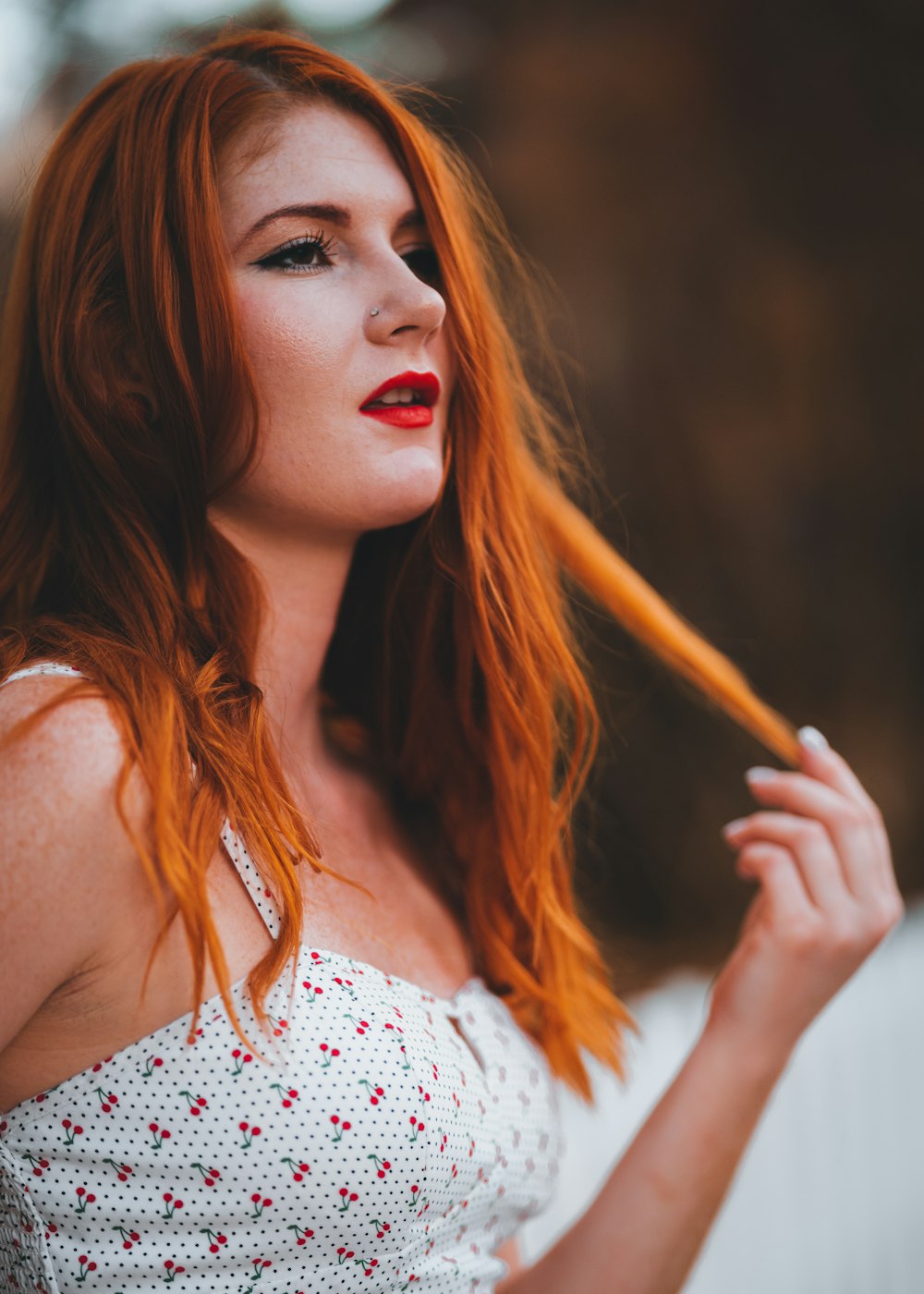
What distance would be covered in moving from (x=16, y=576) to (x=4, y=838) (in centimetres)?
38

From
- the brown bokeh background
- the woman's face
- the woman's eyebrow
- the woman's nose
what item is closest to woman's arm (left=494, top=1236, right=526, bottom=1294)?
the woman's face

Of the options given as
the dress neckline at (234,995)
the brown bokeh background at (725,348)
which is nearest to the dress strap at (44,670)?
the dress neckline at (234,995)

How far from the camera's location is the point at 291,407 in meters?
1.04

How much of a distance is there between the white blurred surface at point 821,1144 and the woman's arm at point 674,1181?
0.83 m

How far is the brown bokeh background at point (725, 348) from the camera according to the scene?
11.6 feet

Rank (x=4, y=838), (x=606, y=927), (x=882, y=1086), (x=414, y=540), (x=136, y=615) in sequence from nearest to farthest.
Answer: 1. (x=4, y=838)
2. (x=136, y=615)
3. (x=414, y=540)
4. (x=882, y=1086)
5. (x=606, y=927)

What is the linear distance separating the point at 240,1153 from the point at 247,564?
0.51 metres

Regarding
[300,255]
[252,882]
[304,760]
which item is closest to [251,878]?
[252,882]

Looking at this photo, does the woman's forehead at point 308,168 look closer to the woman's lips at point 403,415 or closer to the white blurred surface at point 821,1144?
the woman's lips at point 403,415

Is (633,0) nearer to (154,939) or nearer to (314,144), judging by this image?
(314,144)

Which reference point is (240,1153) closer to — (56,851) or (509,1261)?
(56,851)

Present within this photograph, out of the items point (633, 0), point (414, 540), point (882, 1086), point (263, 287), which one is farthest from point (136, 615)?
point (633, 0)

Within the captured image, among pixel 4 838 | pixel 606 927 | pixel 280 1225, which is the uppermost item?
pixel 4 838

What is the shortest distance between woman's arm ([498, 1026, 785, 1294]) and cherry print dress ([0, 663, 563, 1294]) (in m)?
0.31
